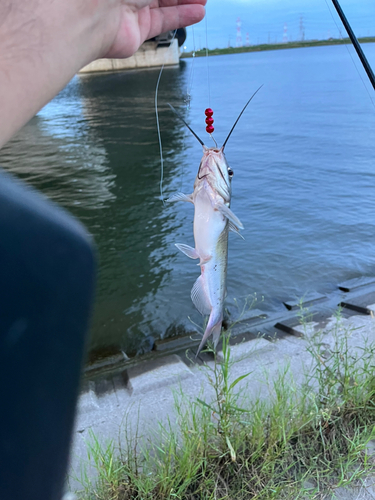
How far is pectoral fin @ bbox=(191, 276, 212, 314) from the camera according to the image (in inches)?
79.7

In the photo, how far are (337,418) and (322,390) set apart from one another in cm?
24

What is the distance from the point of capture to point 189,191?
36.8 feet

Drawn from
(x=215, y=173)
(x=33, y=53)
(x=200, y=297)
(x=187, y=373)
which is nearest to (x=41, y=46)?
(x=33, y=53)

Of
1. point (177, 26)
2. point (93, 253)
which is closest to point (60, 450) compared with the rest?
point (93, 253)

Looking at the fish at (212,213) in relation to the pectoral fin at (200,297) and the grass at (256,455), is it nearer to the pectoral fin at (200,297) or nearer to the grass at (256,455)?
the pectoral fin at (200,297)

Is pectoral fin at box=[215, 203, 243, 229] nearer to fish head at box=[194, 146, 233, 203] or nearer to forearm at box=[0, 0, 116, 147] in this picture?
fish head at box=[194, 146, 233, 203]

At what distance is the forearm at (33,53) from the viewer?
0.88m

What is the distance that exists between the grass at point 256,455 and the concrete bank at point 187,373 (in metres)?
0.18

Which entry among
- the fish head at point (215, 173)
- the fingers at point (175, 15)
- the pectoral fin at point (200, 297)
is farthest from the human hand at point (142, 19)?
the pectoral fin at point (200, 297)

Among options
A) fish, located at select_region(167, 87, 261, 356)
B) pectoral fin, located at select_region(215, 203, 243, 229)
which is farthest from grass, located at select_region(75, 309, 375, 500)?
pectoral fin, located at select_region(215, 203, 243, 229)

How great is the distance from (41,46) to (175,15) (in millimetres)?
1251

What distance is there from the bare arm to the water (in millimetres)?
4997

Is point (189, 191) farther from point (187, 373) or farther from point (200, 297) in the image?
point (200, 297)

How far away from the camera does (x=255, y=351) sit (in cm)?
412
